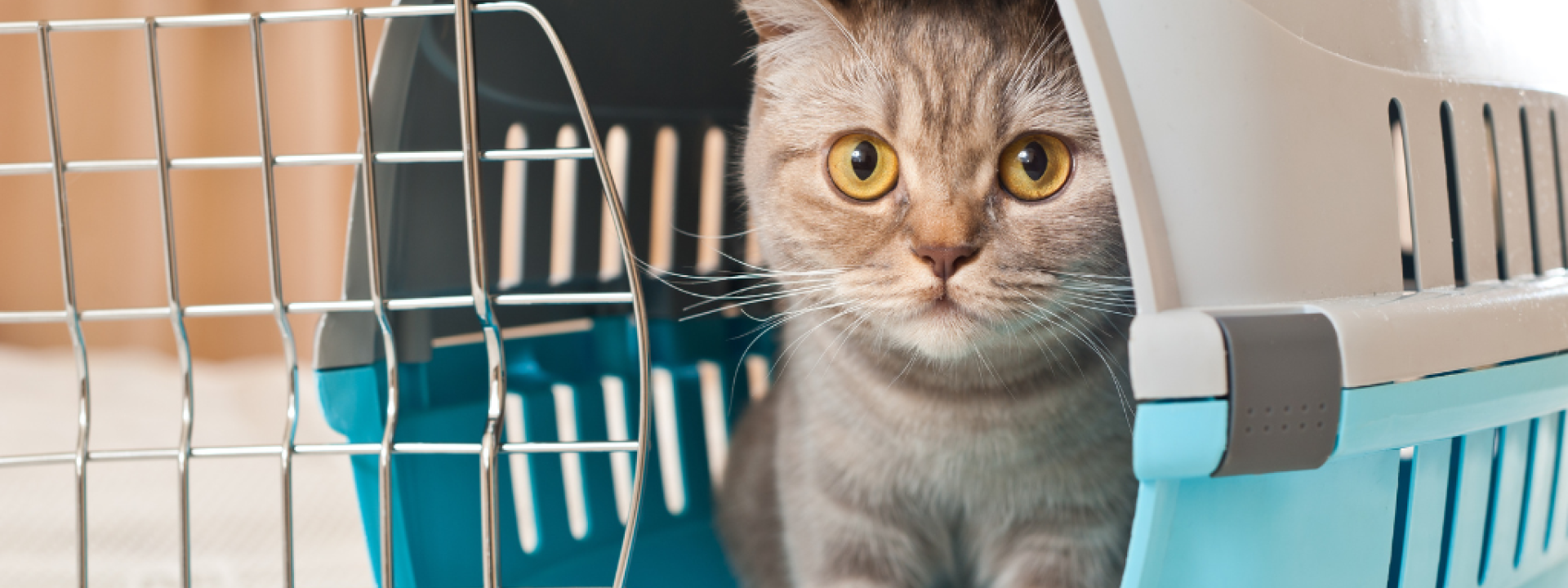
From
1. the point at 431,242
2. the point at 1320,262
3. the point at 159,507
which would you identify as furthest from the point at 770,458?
the point at 159,507

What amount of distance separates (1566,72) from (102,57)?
369 cm

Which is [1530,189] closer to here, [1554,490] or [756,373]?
[1554,490]

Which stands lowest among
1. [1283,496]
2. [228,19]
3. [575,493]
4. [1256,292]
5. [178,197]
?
[575,493]

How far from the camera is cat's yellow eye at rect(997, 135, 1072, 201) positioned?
2.65 feet

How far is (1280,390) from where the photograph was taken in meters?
0.56

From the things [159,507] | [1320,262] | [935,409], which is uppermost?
[1320,262]

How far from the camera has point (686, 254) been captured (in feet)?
5.33

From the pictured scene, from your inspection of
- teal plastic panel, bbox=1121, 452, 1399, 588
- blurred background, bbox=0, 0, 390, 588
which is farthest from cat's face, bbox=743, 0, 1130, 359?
blurred background, bbox=0, 0, 390, 588

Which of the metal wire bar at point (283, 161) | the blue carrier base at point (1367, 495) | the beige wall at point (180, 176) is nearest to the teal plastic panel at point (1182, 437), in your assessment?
the blue carrier base at point (1367, 495)

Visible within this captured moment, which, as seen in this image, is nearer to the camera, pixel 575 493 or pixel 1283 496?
pixel 1283 496

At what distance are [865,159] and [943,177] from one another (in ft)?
0.29

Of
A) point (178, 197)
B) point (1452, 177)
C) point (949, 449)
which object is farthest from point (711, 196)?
point (178, 197)

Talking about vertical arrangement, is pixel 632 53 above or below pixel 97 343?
above

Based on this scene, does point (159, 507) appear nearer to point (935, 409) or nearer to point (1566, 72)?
point (935, 409)
